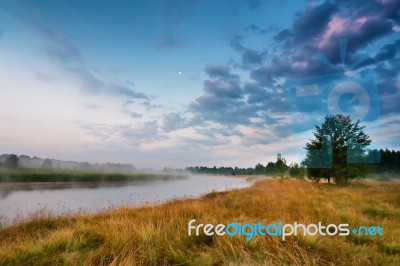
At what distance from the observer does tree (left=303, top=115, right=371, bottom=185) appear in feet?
81.7

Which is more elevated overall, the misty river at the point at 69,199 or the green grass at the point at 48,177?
the green grass at the point at 48,177

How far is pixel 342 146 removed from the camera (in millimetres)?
25297

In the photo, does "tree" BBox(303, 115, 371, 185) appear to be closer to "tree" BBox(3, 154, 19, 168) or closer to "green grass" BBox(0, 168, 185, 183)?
"green grass" BBox(0, 168, 185, 183)

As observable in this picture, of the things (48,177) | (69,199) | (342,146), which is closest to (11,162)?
(48,177)

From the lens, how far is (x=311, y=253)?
4957 mm

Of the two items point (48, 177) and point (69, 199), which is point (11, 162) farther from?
point (69, 199)

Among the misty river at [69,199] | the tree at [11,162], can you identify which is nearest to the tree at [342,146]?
the misty river at [69,199]

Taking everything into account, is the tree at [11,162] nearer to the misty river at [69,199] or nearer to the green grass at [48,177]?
the green grass at [48,177]

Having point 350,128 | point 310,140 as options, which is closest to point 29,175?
point 310,140

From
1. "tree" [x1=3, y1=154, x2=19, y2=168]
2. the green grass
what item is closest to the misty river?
the green grass

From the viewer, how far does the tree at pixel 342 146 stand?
24.9m

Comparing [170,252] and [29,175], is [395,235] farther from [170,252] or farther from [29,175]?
[29,175]

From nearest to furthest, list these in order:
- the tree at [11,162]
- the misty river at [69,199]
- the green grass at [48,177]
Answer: the misty river at [69,199] < the green grass at [48,177] < the tree at [11,162]

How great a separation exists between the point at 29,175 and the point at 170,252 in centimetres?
6158
